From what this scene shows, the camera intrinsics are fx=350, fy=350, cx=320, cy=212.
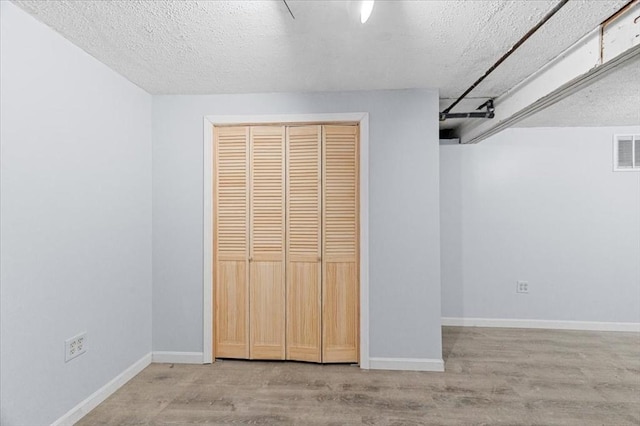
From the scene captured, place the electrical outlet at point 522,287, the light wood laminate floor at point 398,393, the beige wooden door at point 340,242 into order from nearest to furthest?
1. the light wood laminate floor at point 398,393
2. the beige wooden door at point 340,242
3. the electrical outlet at point 522,287

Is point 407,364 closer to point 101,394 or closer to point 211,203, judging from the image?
point 211,203

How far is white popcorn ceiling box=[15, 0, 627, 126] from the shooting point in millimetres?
1817

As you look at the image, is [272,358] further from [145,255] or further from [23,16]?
[23,16]

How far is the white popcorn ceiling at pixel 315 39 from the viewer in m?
1.82

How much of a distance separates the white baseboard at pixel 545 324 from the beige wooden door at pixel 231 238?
2.56 m

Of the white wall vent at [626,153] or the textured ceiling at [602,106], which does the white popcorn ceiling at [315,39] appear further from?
the white wall vent at [626,153]

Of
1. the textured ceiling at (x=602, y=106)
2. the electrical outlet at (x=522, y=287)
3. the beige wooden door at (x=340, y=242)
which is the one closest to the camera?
the textured ceiling at (x=602, y=106)

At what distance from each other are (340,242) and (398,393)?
1.26m

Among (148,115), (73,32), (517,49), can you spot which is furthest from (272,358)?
(517,49)

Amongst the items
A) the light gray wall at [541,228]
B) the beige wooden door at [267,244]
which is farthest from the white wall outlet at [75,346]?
the light gray wall at [541,228]

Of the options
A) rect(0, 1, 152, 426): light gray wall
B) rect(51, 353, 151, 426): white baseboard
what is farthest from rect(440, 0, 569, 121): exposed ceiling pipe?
rect(51, 353, 151, 426): white baseboard

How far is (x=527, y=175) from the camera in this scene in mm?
4195

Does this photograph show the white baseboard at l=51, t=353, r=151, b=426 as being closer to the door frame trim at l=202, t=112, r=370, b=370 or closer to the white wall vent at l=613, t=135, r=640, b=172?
the door frame trim at l=202, t=112, r=370, b=370

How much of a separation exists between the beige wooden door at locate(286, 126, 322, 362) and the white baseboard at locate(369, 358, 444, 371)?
0.53 m
